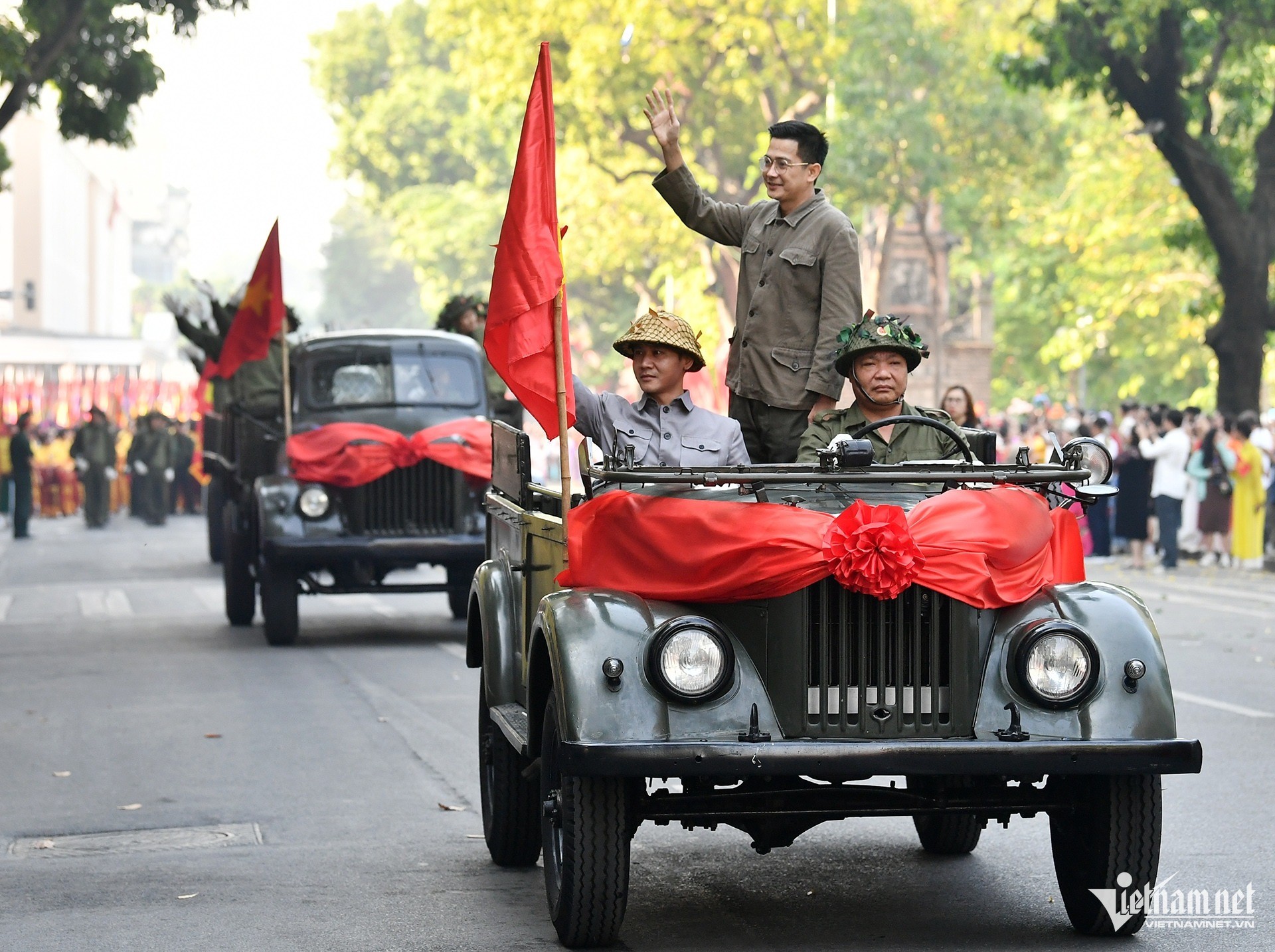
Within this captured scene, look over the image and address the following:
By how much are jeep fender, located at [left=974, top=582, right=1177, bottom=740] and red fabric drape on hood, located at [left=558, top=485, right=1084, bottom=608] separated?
0.32 feet

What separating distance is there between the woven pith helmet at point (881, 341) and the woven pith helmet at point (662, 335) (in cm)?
51

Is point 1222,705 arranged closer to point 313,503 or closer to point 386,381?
point 313,503

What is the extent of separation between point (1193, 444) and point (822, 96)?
1676 cm

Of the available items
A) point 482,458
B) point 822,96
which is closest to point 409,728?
point 482,458

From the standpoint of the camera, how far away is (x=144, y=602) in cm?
2033

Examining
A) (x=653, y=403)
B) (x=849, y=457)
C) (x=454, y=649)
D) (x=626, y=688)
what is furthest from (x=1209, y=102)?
(x=626, y=688)

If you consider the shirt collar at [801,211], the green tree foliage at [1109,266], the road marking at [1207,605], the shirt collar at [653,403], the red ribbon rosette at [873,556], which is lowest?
the road marking at [1207,605]

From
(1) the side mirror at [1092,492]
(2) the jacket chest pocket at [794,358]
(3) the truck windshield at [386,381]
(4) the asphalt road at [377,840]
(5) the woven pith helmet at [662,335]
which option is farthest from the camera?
(3) the truck windshield at [386,381]

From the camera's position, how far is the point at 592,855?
5738 mm

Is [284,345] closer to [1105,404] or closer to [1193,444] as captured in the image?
[1193,444]

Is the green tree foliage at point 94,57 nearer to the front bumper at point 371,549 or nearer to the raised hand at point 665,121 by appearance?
the front bumper at point 371,549

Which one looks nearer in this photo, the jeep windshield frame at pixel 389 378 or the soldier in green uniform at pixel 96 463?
the jeep windshield frame at pixel 389 378

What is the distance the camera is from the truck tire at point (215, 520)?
79.9 ft

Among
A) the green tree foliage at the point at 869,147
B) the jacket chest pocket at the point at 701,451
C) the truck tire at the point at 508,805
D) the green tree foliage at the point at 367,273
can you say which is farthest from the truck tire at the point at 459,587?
the green tree foliage at the point at 367,273
